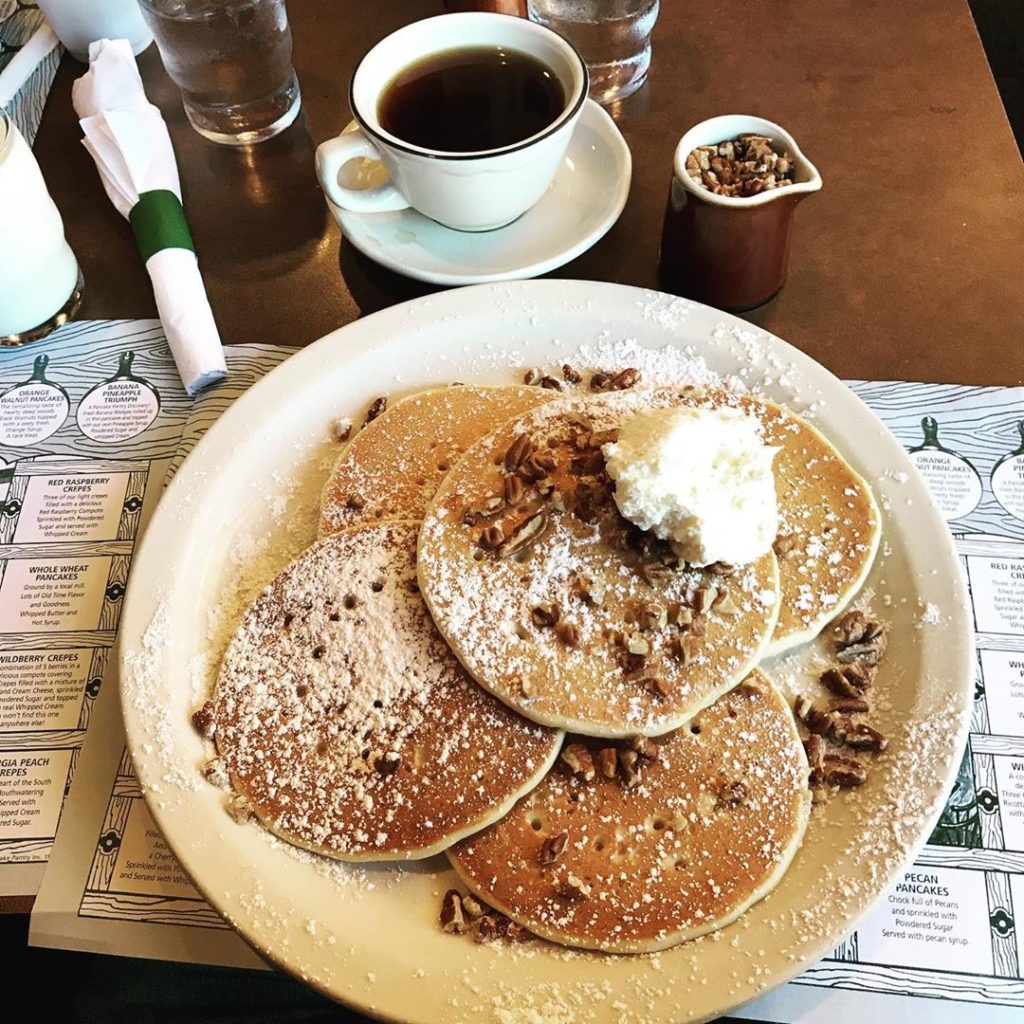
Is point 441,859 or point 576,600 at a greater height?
point 576,600

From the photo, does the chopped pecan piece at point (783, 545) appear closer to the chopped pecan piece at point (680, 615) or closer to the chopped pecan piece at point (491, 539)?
the chopped pecan piece at point (680, 615)

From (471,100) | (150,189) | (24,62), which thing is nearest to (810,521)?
(471,100)

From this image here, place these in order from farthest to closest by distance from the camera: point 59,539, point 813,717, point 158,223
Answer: point 158,223
point 59,539
point 813,717

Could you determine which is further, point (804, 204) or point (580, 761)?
point (804, 204)

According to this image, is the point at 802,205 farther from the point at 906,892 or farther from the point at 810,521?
the point at 906,892

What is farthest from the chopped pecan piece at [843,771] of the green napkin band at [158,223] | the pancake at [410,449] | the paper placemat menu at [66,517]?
the green napkin band at [158,223]

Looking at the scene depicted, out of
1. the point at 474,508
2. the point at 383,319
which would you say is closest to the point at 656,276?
the point at 383,319

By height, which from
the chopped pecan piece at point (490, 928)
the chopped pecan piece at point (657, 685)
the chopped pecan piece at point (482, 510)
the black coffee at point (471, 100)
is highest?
the black coffee at point (471, 100)
